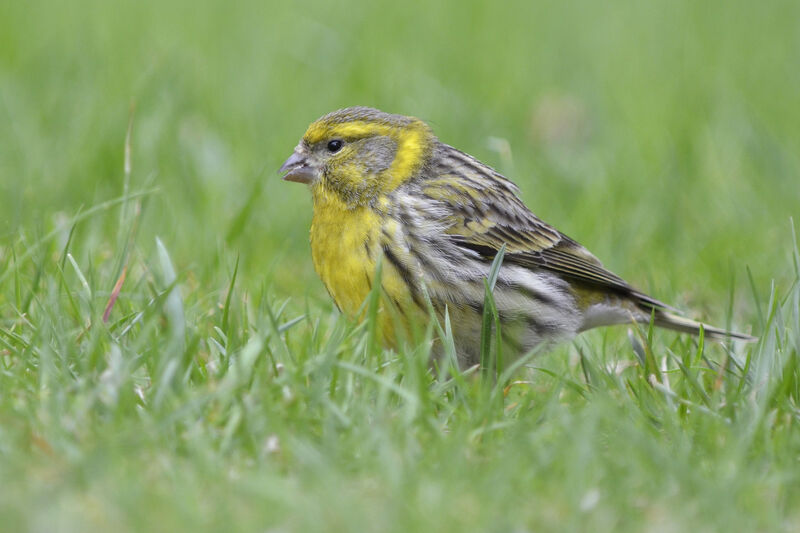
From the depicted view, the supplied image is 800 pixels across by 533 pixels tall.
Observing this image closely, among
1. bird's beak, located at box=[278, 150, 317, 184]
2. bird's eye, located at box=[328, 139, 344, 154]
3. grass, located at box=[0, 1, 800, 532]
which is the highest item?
bird's eye, located at box=[328, 139, 344, 154]

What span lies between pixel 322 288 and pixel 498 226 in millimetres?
1365

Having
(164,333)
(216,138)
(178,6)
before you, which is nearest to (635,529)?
(164,333)

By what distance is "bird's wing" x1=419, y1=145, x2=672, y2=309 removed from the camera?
194 inches

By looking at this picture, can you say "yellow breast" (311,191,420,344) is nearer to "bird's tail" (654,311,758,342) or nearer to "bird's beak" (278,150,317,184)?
"bird's beak" (278,150,317,184)

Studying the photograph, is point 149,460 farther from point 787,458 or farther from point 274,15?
point 274,15

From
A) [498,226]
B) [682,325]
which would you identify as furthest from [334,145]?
[682,325]

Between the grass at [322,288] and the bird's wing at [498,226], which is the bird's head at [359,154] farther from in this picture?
the grass at [322,288]

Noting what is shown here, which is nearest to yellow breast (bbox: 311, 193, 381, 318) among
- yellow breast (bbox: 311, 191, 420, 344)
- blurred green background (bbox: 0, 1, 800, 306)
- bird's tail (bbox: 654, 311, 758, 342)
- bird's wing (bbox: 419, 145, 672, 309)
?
yellow breast (bbox: 311, 191, 420, 344)

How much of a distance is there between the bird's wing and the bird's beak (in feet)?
1.62

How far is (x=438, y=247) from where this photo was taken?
4.71m

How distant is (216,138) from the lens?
752 centimetres

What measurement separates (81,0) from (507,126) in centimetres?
537

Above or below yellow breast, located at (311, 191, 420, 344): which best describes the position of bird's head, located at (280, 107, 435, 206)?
above

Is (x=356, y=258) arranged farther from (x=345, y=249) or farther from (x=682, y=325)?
(x=682, y=325)
